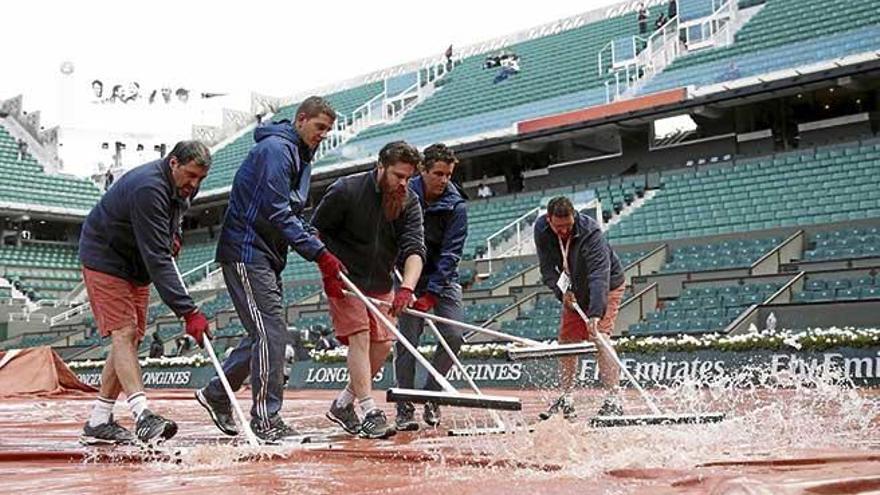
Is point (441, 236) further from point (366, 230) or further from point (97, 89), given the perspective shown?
point (97, 89)

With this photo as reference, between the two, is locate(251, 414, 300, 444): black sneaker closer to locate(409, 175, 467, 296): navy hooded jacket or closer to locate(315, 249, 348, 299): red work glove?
locate(315, 249, 348, 299): red work glove

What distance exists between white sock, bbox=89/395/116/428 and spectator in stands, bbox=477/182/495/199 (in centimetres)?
2348

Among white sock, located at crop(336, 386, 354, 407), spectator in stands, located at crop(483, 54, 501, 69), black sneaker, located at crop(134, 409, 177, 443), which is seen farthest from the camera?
spectator in stands, located at crop(483, 54, 501, 69)

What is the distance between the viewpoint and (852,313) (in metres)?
13.1

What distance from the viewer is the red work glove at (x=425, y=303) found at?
6.56m

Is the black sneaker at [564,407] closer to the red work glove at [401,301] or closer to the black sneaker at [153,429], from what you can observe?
the red work glove at [401,301]

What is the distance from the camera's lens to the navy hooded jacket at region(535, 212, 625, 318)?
6.96 m

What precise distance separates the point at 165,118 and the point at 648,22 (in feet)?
85.0

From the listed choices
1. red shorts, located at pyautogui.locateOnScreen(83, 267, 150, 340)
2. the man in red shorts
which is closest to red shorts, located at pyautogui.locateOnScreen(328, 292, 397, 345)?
the man in red shorts

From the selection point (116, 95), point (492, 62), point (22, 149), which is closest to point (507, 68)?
point (492, 62)

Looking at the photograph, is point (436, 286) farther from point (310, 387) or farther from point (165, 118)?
point (165, 118)

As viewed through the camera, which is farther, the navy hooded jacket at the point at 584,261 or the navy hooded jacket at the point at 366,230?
the navy hooded jacket at the point at 584,261

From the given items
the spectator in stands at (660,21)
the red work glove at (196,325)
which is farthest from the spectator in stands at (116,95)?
the red work glove at (196,325)

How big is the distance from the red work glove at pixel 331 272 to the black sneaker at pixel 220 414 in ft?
3.03
